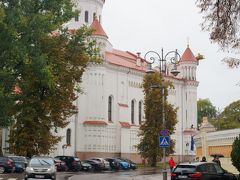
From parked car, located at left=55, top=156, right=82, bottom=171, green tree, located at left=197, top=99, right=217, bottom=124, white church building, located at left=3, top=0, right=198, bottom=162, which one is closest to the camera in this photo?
parked car, located at left=55, top=156, right=82, bottom=171

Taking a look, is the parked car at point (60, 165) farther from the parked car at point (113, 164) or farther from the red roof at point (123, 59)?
the red roof at point (123, 59)

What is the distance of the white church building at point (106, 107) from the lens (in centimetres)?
6794

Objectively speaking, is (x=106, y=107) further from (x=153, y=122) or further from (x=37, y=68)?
(x=37, y=68)

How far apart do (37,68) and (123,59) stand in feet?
152

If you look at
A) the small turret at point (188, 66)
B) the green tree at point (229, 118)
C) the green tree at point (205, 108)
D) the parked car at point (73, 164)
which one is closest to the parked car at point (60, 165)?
the parked car at point (73, 164)

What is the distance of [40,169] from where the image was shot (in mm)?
26453

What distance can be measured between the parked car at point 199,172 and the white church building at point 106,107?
41893mm

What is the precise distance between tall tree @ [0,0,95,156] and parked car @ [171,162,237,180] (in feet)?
53.9

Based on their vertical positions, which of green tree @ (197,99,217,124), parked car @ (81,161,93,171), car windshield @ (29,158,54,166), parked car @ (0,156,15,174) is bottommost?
parked car @ (81,161,93,171)

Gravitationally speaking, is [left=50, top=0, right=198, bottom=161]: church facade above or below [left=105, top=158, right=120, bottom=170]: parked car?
above

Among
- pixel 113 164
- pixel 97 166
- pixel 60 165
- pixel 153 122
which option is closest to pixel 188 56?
pixel 153 122

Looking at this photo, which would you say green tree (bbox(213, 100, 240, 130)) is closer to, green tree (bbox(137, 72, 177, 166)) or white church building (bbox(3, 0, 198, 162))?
→ white church building (bbox(3, 0, 198, 162))

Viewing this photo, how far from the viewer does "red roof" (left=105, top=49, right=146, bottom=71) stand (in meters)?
76.6

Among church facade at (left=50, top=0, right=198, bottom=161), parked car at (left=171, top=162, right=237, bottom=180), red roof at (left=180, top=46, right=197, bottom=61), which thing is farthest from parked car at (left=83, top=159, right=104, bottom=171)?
red roof at (left=180, top=46, right=197, bottom=61)
